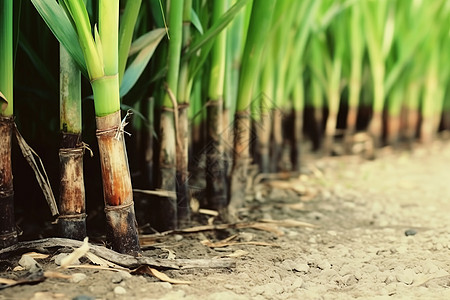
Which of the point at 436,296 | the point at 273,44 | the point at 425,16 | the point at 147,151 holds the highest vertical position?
the point at 425,16

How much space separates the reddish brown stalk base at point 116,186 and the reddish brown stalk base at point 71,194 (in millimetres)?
54

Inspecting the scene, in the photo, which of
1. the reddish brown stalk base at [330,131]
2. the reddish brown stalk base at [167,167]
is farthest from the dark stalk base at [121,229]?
the reddish brown stalk base at [330,131]

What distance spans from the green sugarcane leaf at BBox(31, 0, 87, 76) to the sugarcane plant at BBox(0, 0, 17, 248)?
0.06m

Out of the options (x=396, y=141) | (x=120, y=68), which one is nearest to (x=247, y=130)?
(x=120, y=68)

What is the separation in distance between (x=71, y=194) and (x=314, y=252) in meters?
0.41

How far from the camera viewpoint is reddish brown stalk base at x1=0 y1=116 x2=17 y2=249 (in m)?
0.82

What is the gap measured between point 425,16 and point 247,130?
0.93m

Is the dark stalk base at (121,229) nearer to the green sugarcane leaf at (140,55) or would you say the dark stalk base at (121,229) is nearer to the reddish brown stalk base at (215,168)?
the green sugarcane leaf at (140,55)

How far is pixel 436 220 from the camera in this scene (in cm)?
123

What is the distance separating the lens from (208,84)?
1.18 metres

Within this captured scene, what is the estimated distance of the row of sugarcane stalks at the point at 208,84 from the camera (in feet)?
2.66

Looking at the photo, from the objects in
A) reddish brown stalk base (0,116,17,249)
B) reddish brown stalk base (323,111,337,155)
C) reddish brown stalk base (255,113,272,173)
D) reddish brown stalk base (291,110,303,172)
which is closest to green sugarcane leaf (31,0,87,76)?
reddish brown stalk base (0,116,17,249)

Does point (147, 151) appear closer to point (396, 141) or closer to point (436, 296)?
point (436, 296)

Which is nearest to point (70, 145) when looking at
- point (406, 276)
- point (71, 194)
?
point (71, 194)
